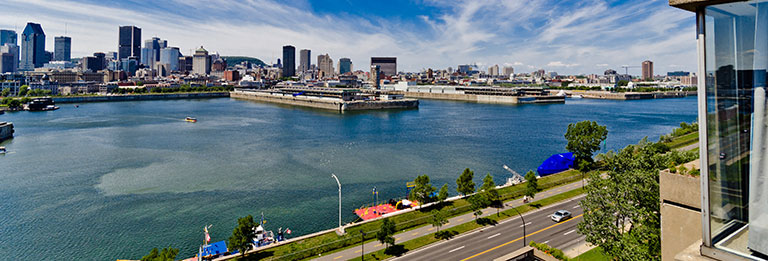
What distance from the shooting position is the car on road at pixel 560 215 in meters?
17.2

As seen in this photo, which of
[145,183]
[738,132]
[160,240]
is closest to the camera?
[738,132]

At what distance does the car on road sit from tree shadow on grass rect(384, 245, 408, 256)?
709 centimetres

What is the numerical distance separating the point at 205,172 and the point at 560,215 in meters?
23.6

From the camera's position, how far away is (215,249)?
15.6m

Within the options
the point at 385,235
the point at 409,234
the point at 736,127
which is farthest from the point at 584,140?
the point at 736,127

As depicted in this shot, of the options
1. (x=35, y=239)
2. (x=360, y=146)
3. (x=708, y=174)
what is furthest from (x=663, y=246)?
(x=360, y=146)

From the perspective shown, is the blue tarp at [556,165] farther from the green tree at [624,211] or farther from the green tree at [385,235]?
the green tree at [385,235]

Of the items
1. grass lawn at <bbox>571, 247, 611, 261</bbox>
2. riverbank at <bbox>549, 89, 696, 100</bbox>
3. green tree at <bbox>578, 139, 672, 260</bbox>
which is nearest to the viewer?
green tree at <bbox>578, 139, 672, 260</bbox>

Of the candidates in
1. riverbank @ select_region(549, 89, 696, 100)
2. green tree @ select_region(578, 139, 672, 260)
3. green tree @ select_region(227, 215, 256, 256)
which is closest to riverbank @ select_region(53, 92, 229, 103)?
green tree @ select_region(227, 215, 256, 256)

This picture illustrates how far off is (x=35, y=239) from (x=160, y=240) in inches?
217

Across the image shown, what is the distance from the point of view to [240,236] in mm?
14320

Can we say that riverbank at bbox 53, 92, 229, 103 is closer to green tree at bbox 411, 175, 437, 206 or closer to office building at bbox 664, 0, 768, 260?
green tree at bbox 411, 175, 437, 206

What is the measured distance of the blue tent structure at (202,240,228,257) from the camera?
50.0ft

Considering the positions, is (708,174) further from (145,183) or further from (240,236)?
(145,183)
